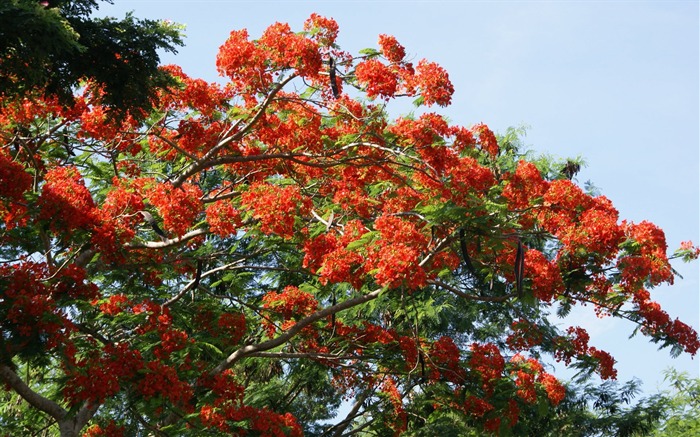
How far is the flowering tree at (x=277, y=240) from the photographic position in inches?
362

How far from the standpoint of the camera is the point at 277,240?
1143cm

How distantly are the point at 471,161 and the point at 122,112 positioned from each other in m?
4.21

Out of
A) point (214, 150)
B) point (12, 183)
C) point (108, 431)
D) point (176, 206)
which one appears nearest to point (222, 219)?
point (176, 206)

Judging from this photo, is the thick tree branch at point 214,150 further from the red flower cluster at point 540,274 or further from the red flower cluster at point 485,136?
the red flower cluster at point 540,274

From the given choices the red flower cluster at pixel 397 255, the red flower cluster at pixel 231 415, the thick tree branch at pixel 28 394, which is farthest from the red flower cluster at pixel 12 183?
the red flower cluster at pixel 397 255

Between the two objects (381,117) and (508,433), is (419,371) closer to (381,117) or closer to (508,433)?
(508,433)

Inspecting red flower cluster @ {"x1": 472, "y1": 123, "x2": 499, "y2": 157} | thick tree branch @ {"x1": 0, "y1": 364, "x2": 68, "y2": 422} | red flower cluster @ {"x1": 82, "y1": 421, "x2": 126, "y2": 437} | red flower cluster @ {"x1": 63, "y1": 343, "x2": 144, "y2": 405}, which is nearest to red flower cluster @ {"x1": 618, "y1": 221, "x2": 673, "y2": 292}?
red flower cluster @ {"x1": 472, "y1": 123, "x2": 499, "y2": 157}

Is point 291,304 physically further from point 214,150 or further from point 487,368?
point 487,368

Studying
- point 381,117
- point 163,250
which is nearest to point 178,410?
point 163,250

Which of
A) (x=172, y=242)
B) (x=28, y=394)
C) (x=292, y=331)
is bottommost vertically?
(x=28, y=394)

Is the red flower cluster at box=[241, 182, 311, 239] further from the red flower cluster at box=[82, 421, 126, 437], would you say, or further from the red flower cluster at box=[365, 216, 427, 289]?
the red flower cluster at box=[82, 421, 126, 437]

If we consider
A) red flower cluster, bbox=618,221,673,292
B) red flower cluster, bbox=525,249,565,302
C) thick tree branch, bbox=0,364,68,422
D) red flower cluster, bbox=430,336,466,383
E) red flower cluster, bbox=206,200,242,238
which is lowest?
thick tree branch, bbox=0,364,68,422

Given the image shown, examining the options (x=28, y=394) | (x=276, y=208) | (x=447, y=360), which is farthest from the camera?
(x=447, y=360)

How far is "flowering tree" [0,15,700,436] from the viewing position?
9188 mm
